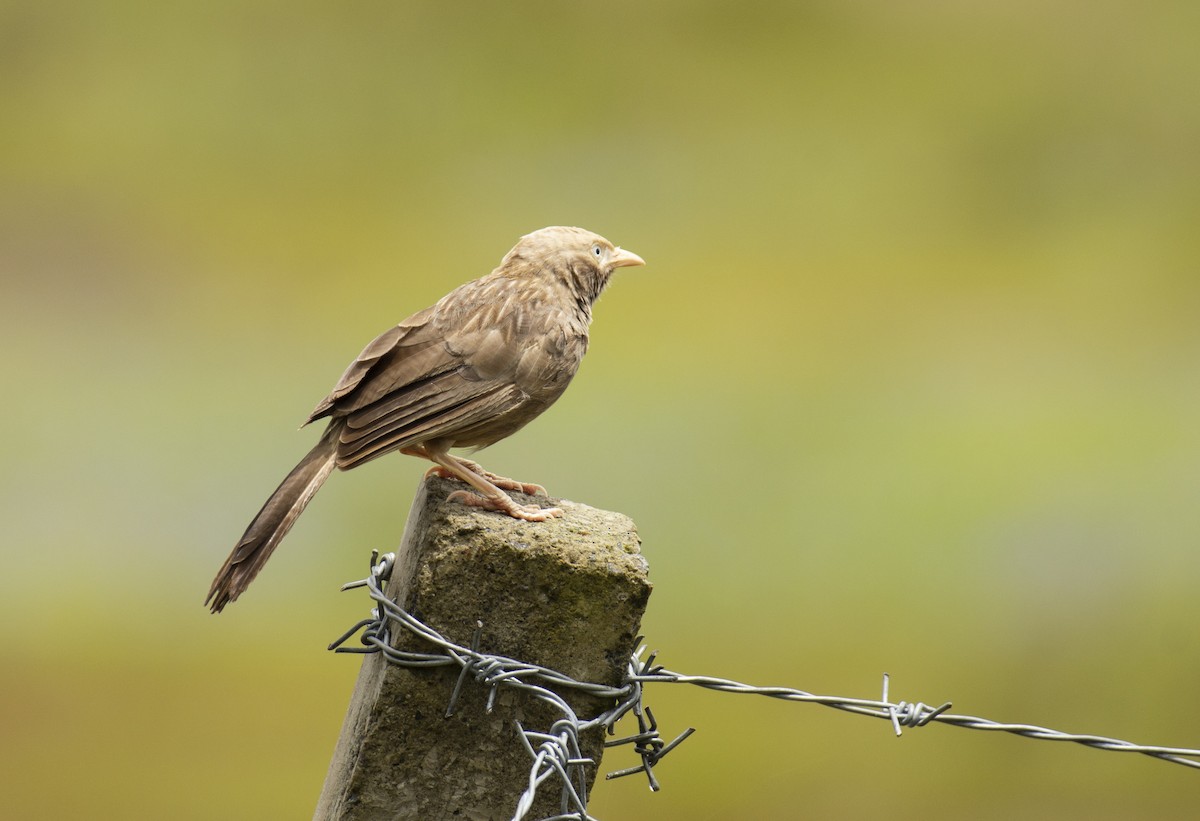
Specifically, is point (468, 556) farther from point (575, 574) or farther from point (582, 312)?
point (582, 312)

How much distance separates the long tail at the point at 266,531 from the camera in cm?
363

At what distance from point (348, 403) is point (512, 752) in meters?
1.48

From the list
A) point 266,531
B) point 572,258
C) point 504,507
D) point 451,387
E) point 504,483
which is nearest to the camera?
point 504,507

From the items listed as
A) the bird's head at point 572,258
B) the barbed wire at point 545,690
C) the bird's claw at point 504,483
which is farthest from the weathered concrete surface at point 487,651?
the bird's head at point 572,258

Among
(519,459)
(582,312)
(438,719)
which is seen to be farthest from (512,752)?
(519,459)

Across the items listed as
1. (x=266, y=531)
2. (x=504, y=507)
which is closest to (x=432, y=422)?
(x=266, y=531)

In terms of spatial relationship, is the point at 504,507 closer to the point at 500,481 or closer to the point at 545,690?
the point at 545,690

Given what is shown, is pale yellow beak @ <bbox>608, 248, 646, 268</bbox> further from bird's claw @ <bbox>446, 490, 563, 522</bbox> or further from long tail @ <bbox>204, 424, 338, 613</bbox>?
bird's claw @ <bbox>446, 490, 563, 522</bbox>

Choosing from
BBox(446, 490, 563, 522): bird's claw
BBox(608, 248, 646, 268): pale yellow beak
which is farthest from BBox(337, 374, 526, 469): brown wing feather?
BBox(608, 248, 646, 268): pale yellow beak

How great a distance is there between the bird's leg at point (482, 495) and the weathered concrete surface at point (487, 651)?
137 mm

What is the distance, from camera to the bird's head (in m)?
5.16

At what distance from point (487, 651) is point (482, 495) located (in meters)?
0.55

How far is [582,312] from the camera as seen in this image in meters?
5.18

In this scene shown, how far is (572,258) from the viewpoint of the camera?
523 cm
